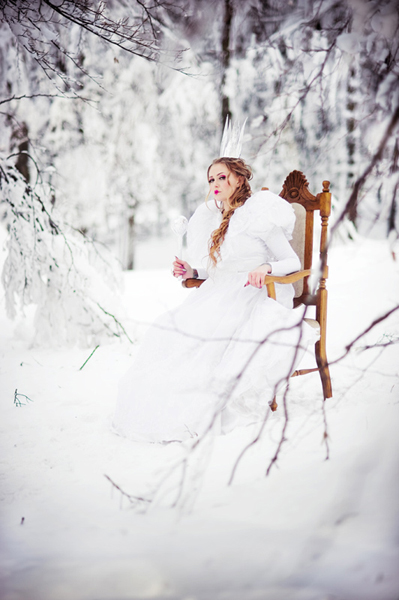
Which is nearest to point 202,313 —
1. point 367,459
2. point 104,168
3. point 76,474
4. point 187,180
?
point 76,474

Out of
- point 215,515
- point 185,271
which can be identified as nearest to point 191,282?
point 185,271

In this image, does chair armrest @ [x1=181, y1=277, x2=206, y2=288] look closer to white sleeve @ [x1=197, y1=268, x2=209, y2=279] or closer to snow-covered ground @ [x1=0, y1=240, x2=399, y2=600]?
white sleeve @ [x1=197, y1=268, x2=209, y2=279]

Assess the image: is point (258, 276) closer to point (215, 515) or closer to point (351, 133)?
point (351, 133)

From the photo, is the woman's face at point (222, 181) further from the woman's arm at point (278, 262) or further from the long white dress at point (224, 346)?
the woman's arm at point (278, 262)

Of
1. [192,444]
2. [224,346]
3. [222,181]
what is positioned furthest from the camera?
[222,181]

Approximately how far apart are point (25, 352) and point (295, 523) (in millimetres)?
3092

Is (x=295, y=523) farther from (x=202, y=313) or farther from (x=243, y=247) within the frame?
(x=243, y=247)

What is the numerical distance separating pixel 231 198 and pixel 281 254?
41cm

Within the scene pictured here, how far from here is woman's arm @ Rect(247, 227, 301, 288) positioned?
6.76ft

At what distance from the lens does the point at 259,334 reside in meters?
2.05

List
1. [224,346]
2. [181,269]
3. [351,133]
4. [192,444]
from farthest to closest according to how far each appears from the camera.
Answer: [181,269], [224,346], [192,444], [351,133]

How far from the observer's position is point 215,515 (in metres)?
1.37

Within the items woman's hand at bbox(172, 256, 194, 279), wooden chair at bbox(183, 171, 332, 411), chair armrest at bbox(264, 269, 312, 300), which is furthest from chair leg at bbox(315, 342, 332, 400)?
woman's hand at bbox(172, 256, 194, 279)

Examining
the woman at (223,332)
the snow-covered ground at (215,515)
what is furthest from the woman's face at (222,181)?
the snow-covered ground at (215,515)
